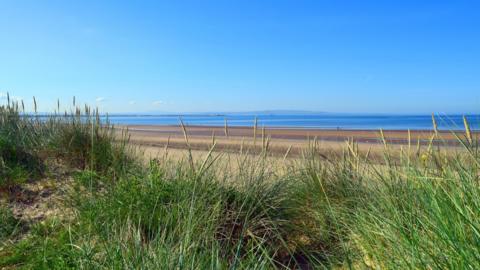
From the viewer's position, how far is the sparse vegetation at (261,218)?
95.1 inches

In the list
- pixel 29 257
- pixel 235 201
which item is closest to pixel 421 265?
pixel 235 201

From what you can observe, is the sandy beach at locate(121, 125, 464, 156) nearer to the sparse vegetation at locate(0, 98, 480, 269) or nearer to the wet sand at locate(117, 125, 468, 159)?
the wet sand at locate(117, 125, 468, 159)

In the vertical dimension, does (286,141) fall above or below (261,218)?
below

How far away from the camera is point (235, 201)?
383cm

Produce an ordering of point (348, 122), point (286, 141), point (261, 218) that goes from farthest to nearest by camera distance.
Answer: point (348, 122), point (286, 141), point (261, 218)

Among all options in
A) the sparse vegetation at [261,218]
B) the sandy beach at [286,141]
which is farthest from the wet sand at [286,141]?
the sparse vegetation at [261,218]

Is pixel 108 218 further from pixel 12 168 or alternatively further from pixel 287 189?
pixel 12 168

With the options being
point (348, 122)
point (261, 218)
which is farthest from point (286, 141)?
point (348, 122)

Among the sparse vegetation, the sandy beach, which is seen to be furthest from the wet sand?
the sparse vegetation

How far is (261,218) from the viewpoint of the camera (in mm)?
3922

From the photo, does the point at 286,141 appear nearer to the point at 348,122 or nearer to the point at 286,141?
the point at 286,141

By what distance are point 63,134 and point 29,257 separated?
10.8 ft

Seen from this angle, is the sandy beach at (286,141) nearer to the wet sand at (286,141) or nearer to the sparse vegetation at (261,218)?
the wet sand at (286,141)

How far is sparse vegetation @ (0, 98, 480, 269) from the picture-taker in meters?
2.42
